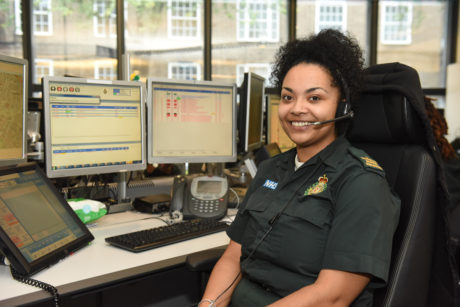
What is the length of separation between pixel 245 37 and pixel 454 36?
3.02m

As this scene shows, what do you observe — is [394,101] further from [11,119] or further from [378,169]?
[11,119]

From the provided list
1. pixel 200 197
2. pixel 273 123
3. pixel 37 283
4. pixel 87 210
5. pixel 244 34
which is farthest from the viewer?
pixel 244 34

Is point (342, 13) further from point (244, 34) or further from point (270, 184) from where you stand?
point (270, 184)

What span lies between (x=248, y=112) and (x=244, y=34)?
378 cm

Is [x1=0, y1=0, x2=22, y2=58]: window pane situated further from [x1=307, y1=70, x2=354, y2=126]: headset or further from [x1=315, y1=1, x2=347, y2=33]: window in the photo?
[x1=307, y1=70, x2=354, y2=126]: headset

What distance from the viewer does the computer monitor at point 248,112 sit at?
6.26ft

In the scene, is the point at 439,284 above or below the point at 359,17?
below

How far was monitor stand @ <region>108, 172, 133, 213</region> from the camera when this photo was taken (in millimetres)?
1810

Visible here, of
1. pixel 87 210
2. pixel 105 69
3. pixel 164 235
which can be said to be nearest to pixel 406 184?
pixel 164 235

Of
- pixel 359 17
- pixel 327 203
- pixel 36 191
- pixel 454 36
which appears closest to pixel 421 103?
pixel 327 203

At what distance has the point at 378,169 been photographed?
0.98 metres

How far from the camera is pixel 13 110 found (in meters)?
1.43

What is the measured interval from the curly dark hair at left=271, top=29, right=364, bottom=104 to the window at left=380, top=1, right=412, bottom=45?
508 centimetres

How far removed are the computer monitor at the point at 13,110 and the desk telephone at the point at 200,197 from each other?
0.62m
